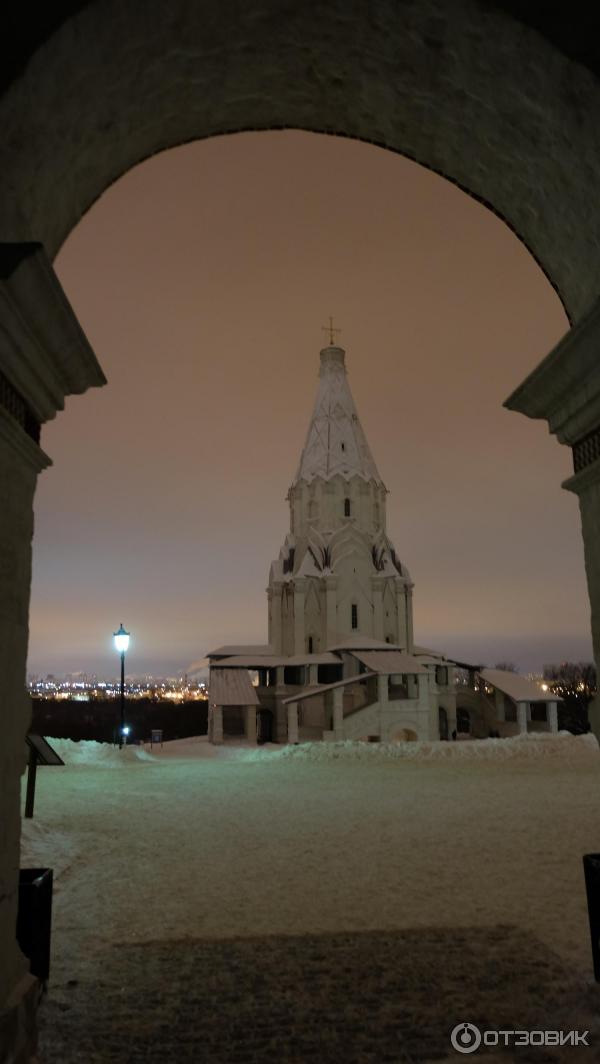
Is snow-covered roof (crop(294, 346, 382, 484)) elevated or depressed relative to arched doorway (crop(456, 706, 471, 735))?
elevated

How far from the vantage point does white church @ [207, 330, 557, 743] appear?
35.3m

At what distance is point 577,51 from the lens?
3961 mm

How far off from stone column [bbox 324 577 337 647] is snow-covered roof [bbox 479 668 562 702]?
857 centimetres

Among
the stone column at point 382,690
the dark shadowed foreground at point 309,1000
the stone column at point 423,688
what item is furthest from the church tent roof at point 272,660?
the dark shadowed foreground at point 309,1000

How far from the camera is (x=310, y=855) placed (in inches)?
349

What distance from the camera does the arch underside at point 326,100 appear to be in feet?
13.3

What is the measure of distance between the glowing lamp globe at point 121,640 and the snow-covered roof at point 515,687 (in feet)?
64.2

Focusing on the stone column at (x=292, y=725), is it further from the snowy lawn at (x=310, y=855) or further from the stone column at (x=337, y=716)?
the snowy lawn at (x=310, y=855)

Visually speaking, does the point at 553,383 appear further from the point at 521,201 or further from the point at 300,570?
the point at 300,570

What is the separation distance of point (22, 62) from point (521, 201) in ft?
12.5

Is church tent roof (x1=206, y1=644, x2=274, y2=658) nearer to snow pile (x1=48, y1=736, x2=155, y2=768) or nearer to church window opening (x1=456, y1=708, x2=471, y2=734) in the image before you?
church window opening (x1=456, y1=708, x2=471, y2=734)

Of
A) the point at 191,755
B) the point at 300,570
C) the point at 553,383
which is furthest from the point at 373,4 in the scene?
the point at 300,570

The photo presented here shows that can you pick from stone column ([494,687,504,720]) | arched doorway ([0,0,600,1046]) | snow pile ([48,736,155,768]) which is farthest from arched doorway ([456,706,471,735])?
arched doorway ([0,0,600,1046])

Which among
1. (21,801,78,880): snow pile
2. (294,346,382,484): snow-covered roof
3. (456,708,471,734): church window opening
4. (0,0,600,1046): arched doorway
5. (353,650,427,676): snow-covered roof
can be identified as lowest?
(456,708,471,734): church window opening
